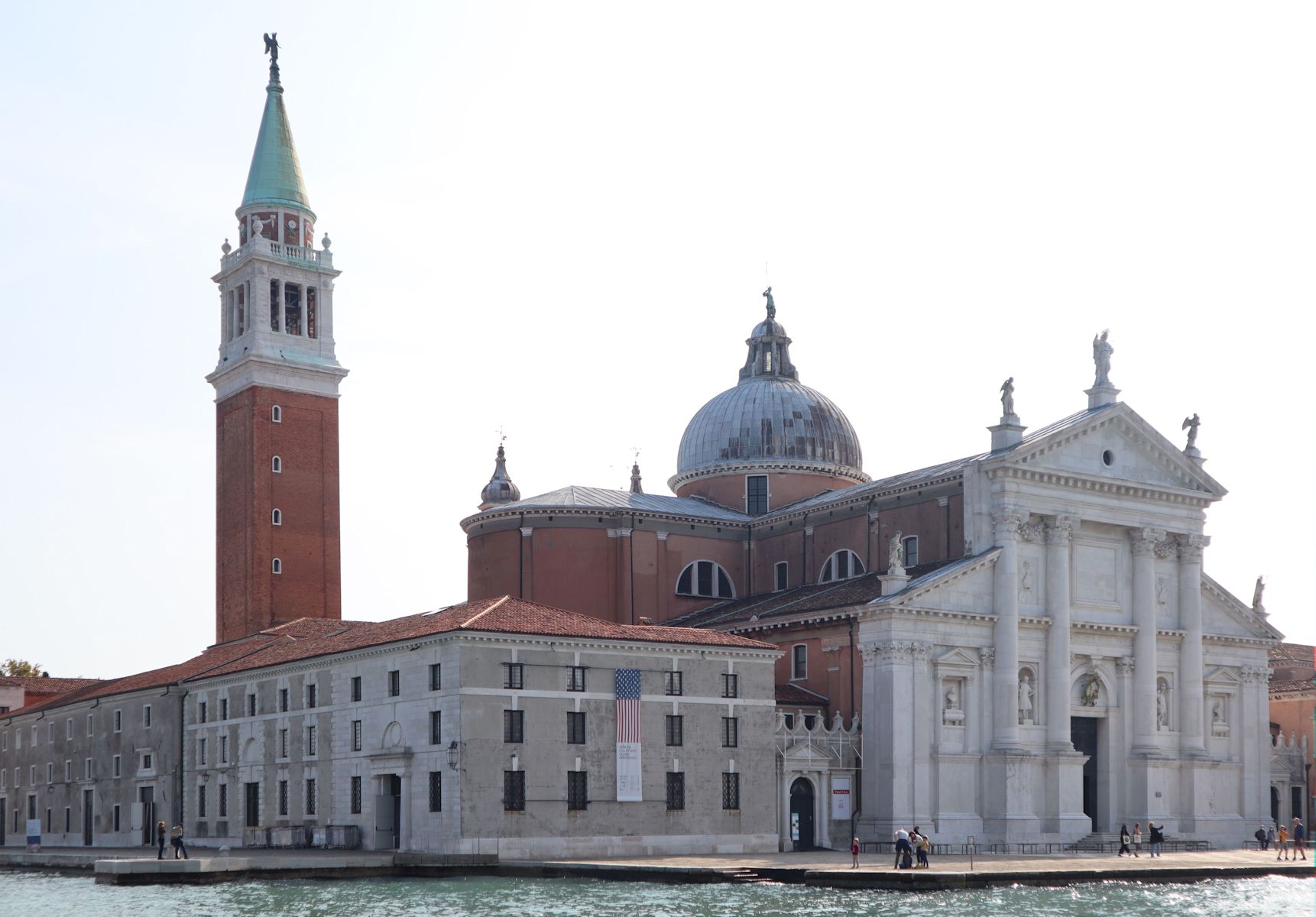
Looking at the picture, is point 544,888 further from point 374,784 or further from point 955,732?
point 955,732

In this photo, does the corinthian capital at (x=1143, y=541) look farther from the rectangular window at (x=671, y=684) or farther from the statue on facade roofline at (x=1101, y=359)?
the rectangular window at (x=671, y=684)

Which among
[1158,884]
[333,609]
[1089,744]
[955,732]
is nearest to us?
[1158,884]

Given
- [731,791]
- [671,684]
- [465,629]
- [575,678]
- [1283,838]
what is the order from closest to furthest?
1. [465,629]
2. [575,678]
3. [671,684]
4. [731,791]
5. [1283,838]

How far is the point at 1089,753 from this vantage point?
2299 inches

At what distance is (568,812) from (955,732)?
1325cm

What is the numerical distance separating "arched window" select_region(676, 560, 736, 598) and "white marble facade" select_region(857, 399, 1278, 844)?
40.3 ft

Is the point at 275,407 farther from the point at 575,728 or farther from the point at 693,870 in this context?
the point at 693,870

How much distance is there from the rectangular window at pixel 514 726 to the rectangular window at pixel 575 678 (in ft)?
5.11

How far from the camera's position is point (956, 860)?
4881cm

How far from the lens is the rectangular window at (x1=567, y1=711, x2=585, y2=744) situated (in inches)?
A: 1886

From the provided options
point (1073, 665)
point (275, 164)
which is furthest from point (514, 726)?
point (275, 164)

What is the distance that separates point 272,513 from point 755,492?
60.6ft

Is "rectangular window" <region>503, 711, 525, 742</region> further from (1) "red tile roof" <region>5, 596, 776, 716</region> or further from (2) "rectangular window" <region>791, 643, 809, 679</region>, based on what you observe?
(2) "rectangular window" <region>791, 643, 809, 679</region>

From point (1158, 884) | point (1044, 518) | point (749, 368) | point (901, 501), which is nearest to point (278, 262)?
point (749, 368)
